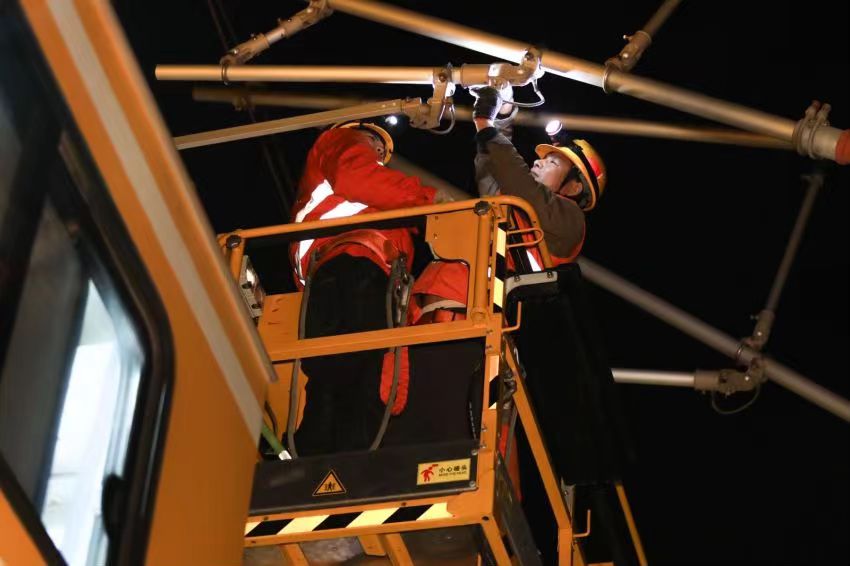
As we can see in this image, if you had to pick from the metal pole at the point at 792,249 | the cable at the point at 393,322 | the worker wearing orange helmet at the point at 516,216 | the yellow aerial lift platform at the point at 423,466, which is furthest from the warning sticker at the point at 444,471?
the metal pole at the point at 792,249

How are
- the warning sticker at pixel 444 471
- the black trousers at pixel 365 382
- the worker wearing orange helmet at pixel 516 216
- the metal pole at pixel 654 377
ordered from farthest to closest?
the metal pole at pixel 654 377, the worker wearing orange helmet at pixel 516 216, the black trousers at pixel 365 382, the warning sticker at pixel 444 471

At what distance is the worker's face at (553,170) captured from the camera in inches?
288

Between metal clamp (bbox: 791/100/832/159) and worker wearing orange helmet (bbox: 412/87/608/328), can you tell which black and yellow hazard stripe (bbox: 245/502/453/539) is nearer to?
worker wearing orange helmet (bbox: 412/87/608/328)

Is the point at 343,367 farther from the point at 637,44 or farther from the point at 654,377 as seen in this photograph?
the point at 654,377

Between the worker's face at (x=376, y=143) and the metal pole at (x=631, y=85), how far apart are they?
60 centimetres

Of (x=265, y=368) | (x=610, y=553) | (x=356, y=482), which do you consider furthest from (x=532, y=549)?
(x=265, y=368)

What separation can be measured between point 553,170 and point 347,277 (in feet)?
6.61

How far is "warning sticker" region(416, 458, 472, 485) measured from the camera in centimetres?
470

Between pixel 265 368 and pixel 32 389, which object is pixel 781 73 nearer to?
pixel 265 368

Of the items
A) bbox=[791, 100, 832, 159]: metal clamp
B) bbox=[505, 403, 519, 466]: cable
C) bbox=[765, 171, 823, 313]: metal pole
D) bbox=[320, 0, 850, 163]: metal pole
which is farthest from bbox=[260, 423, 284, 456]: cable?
bbox=[765, 171, 823, 313]: metal pole

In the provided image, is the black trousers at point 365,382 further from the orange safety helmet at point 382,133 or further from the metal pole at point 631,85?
the metal pole at point 631,85

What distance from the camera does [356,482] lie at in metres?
4.84

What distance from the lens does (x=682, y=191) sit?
405 inches

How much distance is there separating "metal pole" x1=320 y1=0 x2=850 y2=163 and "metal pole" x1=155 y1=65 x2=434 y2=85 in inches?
11.1
